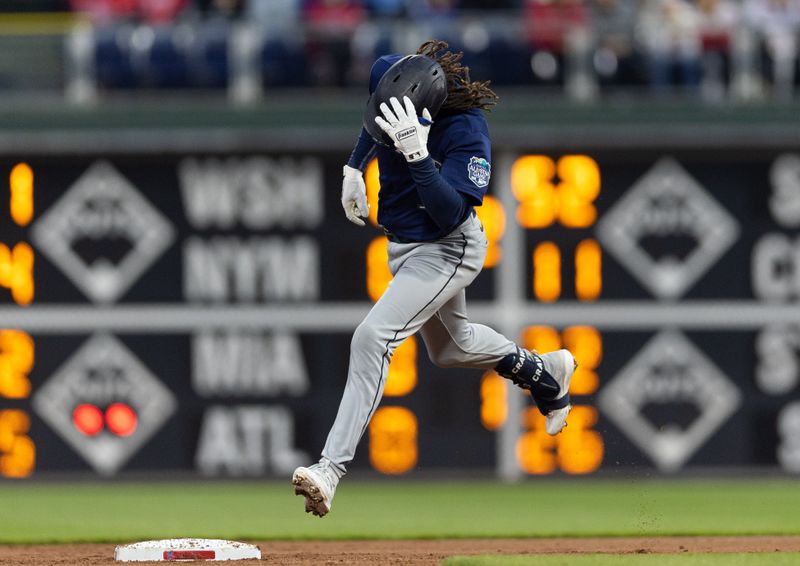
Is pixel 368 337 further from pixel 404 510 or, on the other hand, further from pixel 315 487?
pixel 404 510

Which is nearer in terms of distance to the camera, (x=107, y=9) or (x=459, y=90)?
(x=459, y=90)

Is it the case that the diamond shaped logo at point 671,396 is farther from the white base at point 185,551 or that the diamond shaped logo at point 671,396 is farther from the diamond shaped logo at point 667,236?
the white base at point 185,551

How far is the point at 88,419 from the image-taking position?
14578mm

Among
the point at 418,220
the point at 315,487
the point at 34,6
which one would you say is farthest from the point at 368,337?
the point at 34,6

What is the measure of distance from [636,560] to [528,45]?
8119mm

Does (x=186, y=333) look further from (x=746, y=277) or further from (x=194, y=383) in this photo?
(x=746, y=277)

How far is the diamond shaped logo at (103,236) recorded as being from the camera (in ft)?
47.9

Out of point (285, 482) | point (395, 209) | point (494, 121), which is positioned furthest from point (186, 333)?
point (395, 209)

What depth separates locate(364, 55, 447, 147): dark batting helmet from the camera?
7285mm

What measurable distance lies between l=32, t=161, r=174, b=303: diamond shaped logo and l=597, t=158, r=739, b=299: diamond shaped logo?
3.79 metres

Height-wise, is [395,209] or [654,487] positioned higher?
[395,209]

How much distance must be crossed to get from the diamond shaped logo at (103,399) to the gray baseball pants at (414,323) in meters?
7.02

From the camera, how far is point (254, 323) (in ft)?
47.8

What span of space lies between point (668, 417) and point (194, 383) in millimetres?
3987
